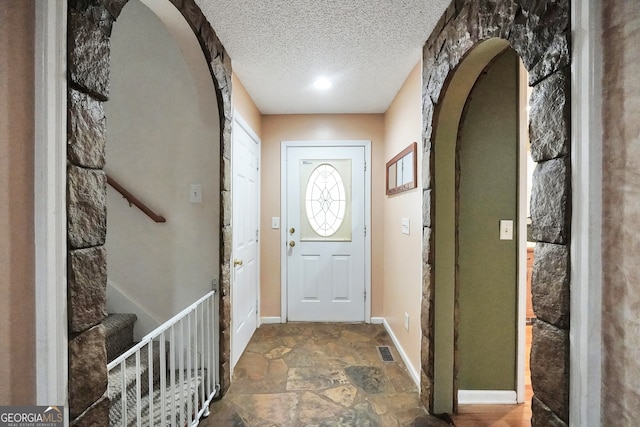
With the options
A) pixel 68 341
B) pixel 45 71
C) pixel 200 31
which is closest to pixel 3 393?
pixel 68 341

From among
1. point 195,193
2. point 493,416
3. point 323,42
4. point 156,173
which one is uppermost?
point 323,42

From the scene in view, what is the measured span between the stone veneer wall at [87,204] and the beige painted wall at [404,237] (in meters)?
1.80

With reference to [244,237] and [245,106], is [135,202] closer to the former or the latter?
[244,237]

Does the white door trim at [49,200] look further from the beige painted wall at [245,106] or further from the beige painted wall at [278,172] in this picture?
the beige painted wall at [278,172]

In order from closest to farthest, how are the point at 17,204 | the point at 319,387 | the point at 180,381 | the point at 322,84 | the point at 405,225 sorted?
1. the point at 17,204
2. the point at 180,381
3. the point at 319,387
4. the point at 405,225
5. the point at 322,84

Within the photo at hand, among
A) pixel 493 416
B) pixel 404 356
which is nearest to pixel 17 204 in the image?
pixel 493 416

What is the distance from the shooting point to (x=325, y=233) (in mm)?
3463

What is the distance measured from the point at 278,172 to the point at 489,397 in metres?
2.66

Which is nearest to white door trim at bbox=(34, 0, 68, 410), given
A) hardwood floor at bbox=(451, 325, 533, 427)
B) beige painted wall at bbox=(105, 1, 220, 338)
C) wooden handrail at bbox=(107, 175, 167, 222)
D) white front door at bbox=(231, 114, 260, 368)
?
beige painted wall at bbox=(105, 1, 220, 338)

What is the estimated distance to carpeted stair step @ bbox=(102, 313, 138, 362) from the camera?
1877 mm

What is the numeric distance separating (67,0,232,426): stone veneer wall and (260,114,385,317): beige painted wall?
2.47m

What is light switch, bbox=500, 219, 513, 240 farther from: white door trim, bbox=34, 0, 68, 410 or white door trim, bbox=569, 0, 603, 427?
white door trim, bbox=34, 0, 68, 410

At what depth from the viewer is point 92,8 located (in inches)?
33.9

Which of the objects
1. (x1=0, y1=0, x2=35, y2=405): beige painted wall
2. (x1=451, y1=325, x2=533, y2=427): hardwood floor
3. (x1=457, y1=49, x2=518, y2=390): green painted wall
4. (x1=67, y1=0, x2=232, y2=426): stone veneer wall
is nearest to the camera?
(x1=0, y1=0, x2=35, y2=405): beige painted wall
